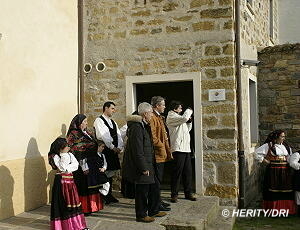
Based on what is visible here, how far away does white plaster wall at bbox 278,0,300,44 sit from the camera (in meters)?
11.7

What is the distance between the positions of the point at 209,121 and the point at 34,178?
2821 millimetres

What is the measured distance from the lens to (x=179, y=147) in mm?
5699

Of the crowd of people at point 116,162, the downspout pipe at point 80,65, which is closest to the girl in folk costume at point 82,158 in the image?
the crowd of people at point 116,162

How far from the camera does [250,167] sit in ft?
22.8

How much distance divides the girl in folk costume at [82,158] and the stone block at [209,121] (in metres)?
1.94

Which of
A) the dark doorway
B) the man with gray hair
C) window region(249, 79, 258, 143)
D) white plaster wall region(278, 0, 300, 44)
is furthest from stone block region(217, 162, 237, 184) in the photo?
white plaster wall region(278, 0, 300, 44)

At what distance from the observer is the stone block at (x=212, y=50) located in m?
6.18

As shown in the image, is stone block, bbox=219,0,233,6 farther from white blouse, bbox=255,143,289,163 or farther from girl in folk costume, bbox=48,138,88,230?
girl in folk costume, bbox=48,138,88,230

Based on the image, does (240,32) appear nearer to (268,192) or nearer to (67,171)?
(268,192)

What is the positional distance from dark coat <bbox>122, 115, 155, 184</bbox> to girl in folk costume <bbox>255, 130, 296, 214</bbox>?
2.38m

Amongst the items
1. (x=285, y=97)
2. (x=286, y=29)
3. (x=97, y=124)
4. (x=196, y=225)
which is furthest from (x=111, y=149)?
(x=286, y=29)

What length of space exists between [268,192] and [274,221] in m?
0.50

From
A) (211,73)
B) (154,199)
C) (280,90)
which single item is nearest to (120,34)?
(211,73)

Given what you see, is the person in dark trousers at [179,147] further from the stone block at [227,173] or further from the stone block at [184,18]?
the stone block at [184,18]
